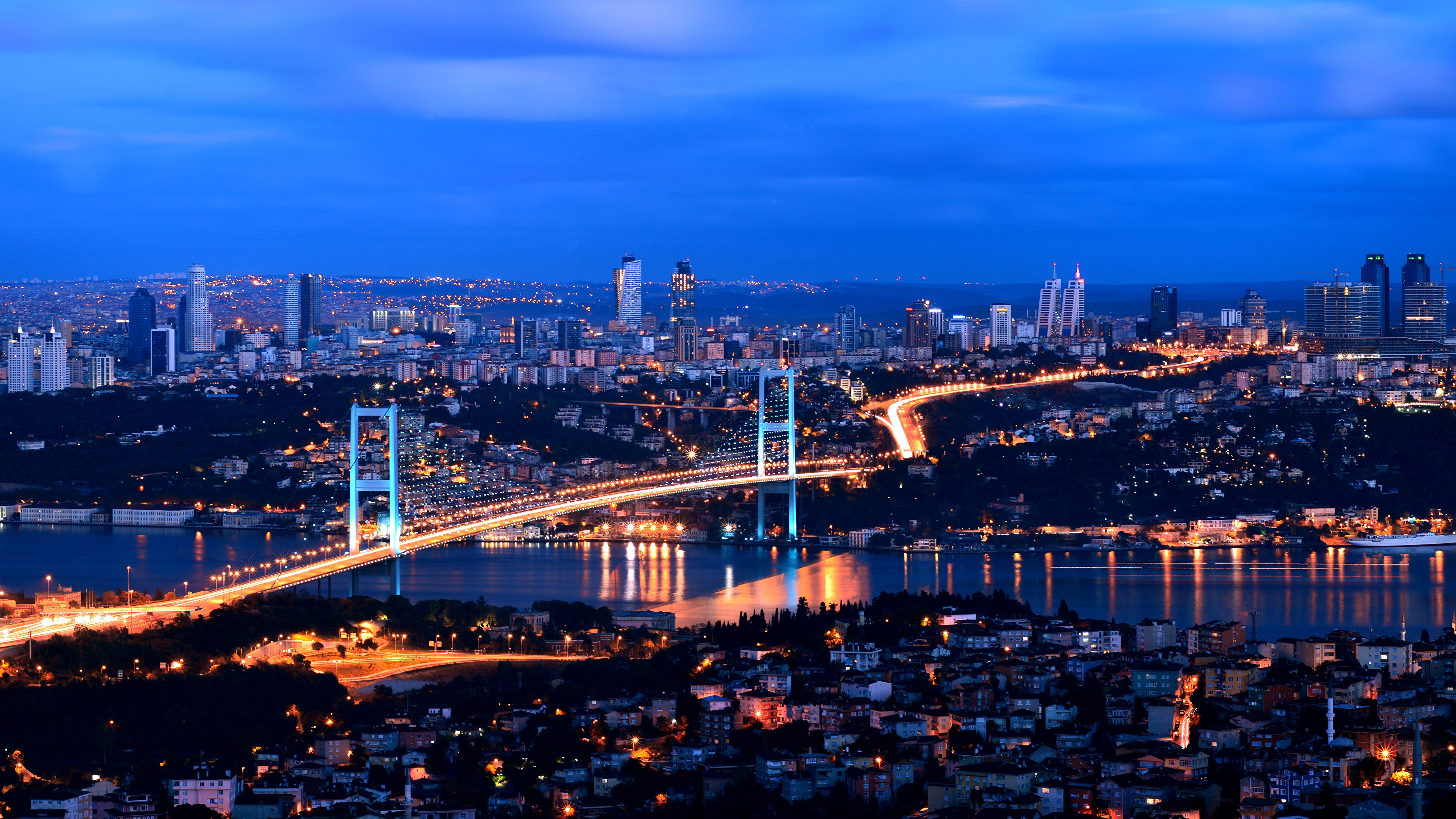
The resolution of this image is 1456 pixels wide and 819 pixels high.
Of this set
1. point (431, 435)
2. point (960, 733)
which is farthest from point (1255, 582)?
point (431, 435)

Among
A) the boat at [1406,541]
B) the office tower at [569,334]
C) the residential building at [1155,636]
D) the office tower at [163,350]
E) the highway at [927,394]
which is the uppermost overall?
the office tower at [569,334]

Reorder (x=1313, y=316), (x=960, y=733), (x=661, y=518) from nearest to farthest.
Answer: (x=960, y=733)
(x=661, y=518)
(x=1313, y=316)

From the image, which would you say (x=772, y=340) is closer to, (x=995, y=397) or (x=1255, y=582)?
(x=995, y=397)

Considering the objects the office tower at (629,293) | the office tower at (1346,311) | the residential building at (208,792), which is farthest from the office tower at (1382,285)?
the residential building at (208,792)

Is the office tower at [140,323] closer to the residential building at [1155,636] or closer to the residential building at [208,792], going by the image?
the residential building at [1155,636]

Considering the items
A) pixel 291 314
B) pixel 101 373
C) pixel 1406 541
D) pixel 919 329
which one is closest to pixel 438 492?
pixel 1406 541

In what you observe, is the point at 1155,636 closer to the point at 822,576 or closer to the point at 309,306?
the point at 822,576
